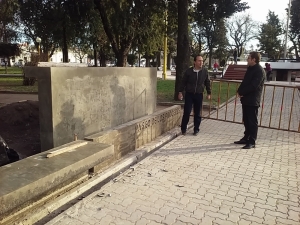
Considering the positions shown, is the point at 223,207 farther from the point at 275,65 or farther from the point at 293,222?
the point at 275,65

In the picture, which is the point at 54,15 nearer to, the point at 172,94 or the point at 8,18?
the point at 8,18

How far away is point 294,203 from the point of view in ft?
12.6

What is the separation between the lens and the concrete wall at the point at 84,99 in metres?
4.27

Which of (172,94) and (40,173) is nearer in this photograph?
(40,173)

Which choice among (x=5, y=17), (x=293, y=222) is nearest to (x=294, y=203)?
(x=293, y=222)

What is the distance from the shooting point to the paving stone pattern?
134 inches

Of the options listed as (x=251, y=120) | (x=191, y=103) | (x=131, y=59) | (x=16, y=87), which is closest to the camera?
(x=251, y=120)

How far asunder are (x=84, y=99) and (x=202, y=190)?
2.30 metres

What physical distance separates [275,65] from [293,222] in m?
32.3

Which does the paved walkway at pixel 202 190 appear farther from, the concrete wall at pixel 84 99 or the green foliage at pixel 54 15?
the green foliage at pixel 54 15

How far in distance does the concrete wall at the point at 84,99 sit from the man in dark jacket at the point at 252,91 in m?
2.22

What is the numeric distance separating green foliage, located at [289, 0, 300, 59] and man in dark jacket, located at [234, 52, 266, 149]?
145 feet

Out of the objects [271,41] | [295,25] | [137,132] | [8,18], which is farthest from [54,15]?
[271,41]

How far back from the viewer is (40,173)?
10.5 ft
